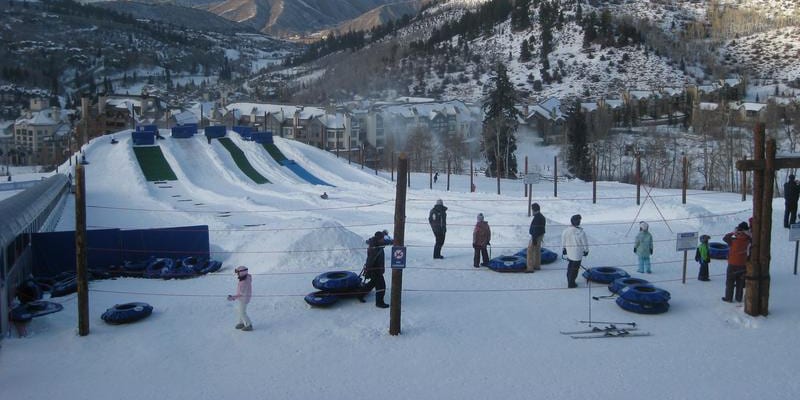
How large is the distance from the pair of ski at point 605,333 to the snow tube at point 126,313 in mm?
6334

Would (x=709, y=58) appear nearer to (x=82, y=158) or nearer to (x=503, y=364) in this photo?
(x=82, y=158)

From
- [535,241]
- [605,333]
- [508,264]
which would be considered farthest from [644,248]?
[605,333]

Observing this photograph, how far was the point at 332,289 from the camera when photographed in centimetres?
1144

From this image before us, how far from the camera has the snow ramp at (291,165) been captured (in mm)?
36688

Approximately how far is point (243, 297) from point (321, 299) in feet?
4.98

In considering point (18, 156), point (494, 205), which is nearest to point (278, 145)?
point (494, 205)

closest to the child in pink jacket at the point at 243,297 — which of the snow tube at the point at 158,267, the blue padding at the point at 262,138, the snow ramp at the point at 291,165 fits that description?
the snow tube at the point at 158,267

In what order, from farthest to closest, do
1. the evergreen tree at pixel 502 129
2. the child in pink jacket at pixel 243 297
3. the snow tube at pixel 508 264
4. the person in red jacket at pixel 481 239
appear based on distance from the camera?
the evergreen tree at pixel 502 129, the person in red jacket at pixel 481 239, the snow tube at pixel 508 264, the child in pink jacket at pixel 243 297

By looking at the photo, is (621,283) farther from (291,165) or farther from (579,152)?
(579,152)

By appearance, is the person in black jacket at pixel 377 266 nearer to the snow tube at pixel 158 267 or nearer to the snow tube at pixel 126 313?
the snow tube at pixel 126 313

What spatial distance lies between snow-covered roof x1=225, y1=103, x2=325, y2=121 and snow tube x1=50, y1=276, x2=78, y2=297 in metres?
62.4

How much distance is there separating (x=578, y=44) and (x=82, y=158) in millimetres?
86500

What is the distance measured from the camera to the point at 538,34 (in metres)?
114

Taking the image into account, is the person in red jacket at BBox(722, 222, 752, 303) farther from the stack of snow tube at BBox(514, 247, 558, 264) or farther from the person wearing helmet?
the stack of snow tube at BBox(514, 247, 558, 264)
